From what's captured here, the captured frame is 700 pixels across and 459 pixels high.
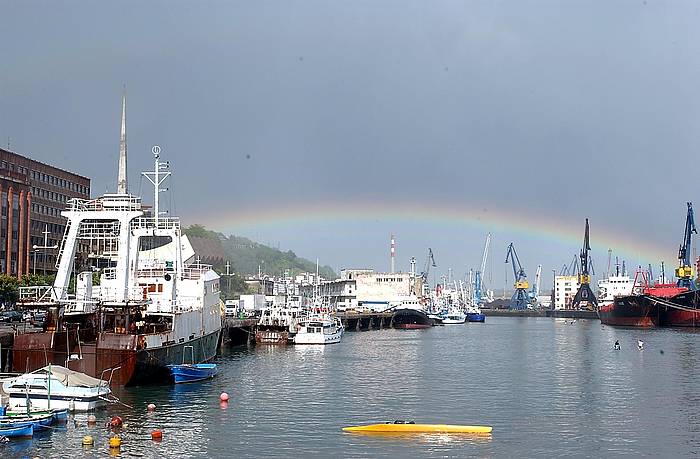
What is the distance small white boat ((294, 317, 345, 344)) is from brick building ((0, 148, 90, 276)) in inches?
1388

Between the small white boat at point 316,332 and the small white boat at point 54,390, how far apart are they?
A: 62780mm

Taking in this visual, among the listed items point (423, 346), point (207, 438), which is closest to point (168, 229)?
point (207, 438)

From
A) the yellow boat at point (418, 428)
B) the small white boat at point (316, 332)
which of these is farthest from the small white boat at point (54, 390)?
the small white boat at point (316, 332)

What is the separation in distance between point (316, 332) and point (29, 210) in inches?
1928

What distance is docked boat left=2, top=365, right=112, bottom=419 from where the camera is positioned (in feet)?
140

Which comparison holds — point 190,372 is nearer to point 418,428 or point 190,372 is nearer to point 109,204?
point 109,204

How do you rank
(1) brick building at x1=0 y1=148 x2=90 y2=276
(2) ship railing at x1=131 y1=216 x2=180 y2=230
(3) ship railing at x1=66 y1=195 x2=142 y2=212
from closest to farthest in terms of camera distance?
1. (3) ship railing at x1=66 y1=195 x2=142 y2=212
2. (2) ship railing at x1=131 y1=216 x2=180 y2=230
3. (1) brick building at x1=0 y1=148 x2=90 y2=276

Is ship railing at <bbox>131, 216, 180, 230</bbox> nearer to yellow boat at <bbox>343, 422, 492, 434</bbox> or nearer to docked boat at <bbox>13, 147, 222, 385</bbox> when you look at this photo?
docked boat at <bbox>13, 147, 222, 385</bbox>

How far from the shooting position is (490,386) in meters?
64.4

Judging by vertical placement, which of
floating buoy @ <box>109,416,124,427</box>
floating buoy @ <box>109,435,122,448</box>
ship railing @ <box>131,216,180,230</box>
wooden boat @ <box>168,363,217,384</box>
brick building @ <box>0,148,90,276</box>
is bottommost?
floating buoy @ <box>109,435,122,448</box>

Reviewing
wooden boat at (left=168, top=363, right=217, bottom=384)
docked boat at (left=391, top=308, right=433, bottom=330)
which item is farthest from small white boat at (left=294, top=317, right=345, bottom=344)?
docked boat at (left=391, top=308, right=433, bottom=330)

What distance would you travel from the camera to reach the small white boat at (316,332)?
4304 inches

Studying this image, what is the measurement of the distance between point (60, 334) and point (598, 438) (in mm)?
33175

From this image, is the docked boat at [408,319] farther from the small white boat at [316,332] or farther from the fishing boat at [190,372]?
the fishing boat at [190,372]
